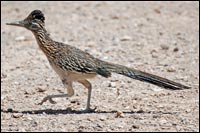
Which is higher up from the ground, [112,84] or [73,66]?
[73,66]

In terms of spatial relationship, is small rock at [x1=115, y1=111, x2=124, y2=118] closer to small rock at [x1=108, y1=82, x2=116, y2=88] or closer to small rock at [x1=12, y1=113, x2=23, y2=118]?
small rock at [x1=12, y1=113, x2=23, y2=118]

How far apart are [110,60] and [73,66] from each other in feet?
13.7

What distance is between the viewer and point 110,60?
15289 mm

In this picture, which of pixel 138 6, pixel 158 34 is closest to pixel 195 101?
pixel 158 34

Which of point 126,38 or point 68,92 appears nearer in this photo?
point 68,92

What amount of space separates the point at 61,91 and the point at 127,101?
1.44 metres

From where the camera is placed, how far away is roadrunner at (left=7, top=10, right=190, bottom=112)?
1118cm

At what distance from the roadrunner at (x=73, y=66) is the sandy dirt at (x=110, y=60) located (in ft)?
1.32

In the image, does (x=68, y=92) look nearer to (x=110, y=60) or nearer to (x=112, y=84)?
(x=112, y=84)

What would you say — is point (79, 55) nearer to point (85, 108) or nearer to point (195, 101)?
point (85, 108)

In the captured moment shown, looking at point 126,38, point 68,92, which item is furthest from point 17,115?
point 126,38

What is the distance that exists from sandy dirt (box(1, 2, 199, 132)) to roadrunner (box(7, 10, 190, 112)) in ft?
1.32

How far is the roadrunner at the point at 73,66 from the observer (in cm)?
1118

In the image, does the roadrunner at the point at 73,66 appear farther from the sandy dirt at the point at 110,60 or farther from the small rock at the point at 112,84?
the small rock at the point at 112,84
